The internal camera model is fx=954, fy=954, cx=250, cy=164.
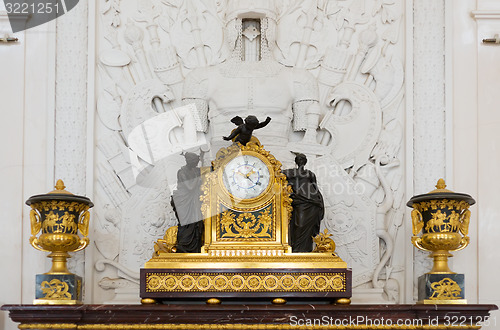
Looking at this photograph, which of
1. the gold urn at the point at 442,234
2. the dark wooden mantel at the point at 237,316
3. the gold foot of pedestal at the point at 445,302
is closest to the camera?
the dark wooden mantel at the point at 237,316

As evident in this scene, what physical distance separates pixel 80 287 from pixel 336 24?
8.42 feet

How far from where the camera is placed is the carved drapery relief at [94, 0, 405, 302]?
6.48 meters

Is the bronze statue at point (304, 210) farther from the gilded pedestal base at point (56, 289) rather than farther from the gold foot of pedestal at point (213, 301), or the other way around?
the gilded pedestal base at point (56, 289)

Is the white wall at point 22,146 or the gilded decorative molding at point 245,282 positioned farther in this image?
the white wall at point 22,146

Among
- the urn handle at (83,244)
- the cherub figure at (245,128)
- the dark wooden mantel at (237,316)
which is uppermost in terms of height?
the cherub figure at (245,128)

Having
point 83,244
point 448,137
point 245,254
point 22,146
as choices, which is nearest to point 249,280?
point 245,254

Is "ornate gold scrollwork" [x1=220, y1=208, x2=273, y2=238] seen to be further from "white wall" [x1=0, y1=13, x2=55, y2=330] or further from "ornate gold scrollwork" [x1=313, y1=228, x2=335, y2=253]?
"white wall" [x1=0, y1=13, x2=55, y2=330]

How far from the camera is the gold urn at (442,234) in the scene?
19.0 feet

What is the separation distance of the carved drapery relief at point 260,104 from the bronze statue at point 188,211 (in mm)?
553

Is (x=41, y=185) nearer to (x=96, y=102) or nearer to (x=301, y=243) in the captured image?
(x=96, y=102)

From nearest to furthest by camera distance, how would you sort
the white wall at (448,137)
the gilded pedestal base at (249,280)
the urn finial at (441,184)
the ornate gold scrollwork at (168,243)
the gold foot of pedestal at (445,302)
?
1. the gilded pedestal base at (249,280)
2. the gold foot of pedestal at (445,302)
3. the ornate gold scrollwork at (168,243)
4. the urn finial at (441,184)
5. the white wall at (448,137)

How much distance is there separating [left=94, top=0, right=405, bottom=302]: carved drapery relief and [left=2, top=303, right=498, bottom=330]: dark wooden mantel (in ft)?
2.65

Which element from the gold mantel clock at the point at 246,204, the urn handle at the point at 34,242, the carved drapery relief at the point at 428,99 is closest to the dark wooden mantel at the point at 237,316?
the gold mantel clock at the point at 246,204

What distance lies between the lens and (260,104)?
6559 mm
